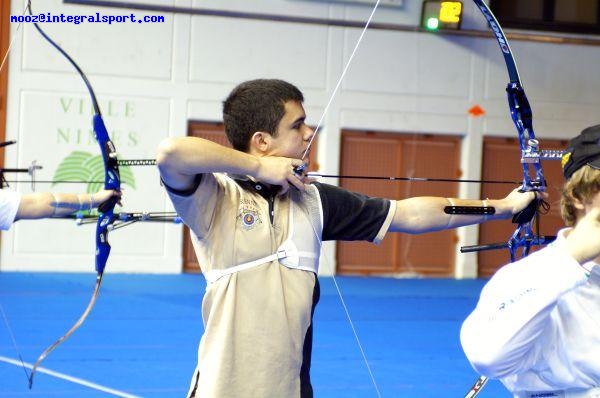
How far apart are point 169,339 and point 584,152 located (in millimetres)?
4795

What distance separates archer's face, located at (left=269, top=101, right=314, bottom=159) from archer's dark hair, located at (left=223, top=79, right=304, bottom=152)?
0.04 feet

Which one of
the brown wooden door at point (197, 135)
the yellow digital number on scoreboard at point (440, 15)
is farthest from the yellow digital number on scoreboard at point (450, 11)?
the brown wooden door at point (197, 135)

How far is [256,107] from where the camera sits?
7.27 feet

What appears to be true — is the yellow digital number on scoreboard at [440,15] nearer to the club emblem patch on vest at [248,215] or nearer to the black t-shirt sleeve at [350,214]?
the black t-shirt sleeve at [350,214]

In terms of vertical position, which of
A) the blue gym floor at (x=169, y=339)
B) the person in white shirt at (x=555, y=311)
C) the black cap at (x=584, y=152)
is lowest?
the blue gym floor at (x=169, y=339)

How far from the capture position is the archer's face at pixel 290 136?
2.20m

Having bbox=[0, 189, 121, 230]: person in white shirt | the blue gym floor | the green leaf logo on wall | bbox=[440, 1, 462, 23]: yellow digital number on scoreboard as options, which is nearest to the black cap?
bbox=[0, 189, 121, 230]: person in white shirt

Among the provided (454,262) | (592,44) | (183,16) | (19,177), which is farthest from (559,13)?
(19,177)

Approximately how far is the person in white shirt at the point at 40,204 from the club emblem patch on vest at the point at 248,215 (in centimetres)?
113

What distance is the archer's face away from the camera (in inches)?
86.7

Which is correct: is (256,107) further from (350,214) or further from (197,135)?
(197,135)

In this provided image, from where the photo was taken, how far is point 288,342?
2.09 m

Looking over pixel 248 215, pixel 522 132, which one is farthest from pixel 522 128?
pixel 248 215

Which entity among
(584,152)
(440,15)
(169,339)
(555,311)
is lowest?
(169,339)
